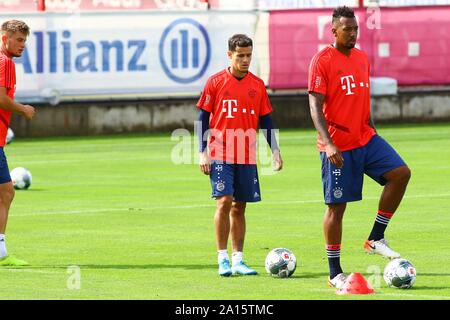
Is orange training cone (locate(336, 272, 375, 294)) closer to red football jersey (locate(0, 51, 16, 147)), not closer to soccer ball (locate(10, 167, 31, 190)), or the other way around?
red football jersey (locate(0, 51, 16, 147))

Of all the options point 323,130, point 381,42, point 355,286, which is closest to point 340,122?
point 323,130

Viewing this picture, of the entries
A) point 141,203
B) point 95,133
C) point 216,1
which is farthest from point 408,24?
point 141,203

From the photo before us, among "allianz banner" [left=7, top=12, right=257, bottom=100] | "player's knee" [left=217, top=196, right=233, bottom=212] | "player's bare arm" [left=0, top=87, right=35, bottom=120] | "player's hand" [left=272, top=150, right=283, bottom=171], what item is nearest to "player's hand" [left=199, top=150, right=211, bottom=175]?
"player's knee" [left=217, top=196, right=233, bottom=212]

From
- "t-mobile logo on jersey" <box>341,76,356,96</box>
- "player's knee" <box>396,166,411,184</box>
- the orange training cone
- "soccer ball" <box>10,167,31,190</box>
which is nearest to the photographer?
the orange training cone

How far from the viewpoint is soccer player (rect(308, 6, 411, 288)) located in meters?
13.2

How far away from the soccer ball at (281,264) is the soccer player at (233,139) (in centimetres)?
33

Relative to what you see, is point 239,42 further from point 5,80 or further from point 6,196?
point 6,196

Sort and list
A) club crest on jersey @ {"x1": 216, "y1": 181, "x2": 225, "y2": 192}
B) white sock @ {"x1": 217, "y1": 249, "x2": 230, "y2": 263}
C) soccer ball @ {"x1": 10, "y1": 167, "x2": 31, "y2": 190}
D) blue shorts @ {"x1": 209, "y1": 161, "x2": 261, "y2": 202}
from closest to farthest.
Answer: white sock @ {"x1": 217, "y1": 249, "x2": 230, "y2": 263}
club crest on jersey @ {"x1": 216, "y1": 181, "x2": 225, "y2": 192}
blue shorts @ {"x1": 209, "y1": 161, "x2": 261, "y2": 202}
soccer ball @ {"x1": 10, "y1": 167, "x2": 31, "y2": 190}

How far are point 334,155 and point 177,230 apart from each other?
4922 millimetres

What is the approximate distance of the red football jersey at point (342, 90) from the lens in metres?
13.3

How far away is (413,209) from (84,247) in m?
5.09

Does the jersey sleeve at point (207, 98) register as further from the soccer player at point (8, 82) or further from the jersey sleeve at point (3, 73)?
the jersey sleeve at point (3, 73)

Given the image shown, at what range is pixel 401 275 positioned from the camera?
12.6 metres

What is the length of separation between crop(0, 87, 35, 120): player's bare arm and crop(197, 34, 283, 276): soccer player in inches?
64.8
